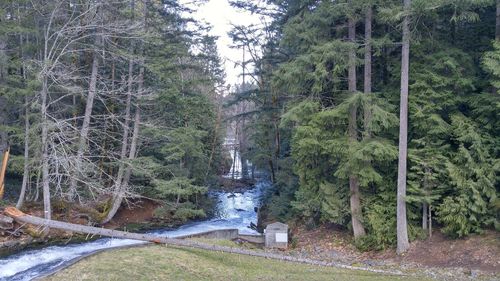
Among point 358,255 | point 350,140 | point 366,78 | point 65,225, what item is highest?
point 366,78

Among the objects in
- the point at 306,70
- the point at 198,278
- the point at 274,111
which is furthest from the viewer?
the point at 274,111

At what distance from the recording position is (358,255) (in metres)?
12.6

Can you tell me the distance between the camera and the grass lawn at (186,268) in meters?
8.23

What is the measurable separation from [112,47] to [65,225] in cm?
986

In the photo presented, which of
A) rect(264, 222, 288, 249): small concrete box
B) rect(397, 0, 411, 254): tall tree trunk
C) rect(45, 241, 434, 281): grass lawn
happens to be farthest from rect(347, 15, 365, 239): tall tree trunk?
rect(45, 241, 434, 281): grass lawn

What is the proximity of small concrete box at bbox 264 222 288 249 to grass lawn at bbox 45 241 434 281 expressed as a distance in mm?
3235

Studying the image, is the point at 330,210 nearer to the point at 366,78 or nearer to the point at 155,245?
the point at 366,78

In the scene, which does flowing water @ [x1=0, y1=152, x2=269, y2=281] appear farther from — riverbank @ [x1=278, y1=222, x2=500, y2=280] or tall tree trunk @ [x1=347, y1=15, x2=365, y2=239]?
tall tree trunk @ [x1=347, y1=15, x2=365, y2=239]

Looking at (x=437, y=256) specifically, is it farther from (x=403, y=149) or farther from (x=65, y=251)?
(x=65, y=251)

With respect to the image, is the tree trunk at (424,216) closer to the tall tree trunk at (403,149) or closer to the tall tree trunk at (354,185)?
the tall tree trunk at (403,149)

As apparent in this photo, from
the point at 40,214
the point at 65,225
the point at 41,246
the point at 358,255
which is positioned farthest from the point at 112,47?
the point at 358,255

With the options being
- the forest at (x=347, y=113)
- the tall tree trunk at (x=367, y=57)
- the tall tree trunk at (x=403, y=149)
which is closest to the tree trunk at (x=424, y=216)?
the forest at (x=347, y=113)

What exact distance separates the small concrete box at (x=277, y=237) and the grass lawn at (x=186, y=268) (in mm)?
3235

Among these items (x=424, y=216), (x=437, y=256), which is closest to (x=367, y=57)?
(x=424, y=216)
